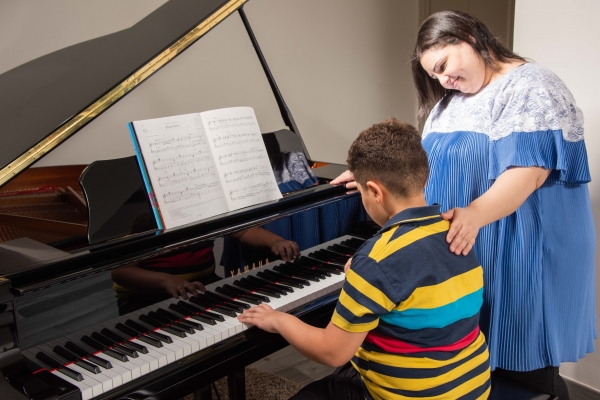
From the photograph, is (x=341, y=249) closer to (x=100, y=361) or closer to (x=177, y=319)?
(x=177, y=319)

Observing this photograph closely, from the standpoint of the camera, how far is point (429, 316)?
1217 mm

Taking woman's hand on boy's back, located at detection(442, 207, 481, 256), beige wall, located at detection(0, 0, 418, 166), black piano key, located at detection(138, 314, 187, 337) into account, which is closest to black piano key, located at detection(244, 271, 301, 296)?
black piano key, located at detection(138, 314, 187, 337)

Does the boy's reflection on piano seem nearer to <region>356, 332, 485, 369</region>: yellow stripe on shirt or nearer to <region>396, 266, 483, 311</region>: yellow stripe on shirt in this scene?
<region>356, 332, 485, 369</region>: yellow stripe on shirt

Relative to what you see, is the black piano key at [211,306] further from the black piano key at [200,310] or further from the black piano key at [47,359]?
the black piano key at [47,359]

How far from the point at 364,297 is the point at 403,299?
0.29 ft

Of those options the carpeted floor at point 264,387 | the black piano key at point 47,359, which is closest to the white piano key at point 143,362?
the black piano key at point 47,359

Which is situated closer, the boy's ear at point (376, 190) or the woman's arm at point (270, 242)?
the boy's ear at point (376, 190)

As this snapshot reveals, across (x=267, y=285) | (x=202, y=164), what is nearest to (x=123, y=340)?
(x=267, y=285)

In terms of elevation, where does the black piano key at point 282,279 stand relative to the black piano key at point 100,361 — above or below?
above

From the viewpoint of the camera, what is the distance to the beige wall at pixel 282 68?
289cm

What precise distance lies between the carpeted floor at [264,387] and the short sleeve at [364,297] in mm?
1570

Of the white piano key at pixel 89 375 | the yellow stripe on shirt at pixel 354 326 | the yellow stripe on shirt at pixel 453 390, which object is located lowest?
the yellow stripe on shirt at pixel 453 390

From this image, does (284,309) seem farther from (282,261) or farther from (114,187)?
(114,187)

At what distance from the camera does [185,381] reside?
1.45m
